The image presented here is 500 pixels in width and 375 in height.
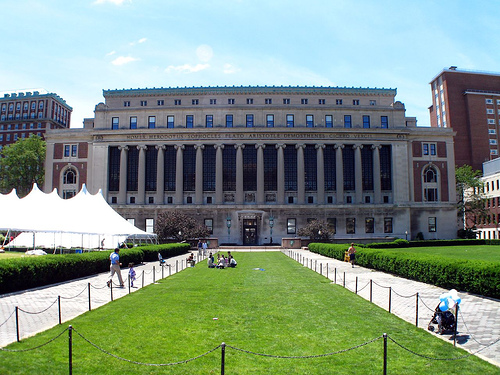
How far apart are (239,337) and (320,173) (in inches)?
2543

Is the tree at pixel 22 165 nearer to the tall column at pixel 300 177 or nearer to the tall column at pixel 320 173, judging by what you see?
the tall column at pixel 300 177

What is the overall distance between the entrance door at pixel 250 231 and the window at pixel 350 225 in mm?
16093

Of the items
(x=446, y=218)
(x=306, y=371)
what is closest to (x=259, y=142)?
(x=446, y=218)

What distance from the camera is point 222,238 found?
7344 cm

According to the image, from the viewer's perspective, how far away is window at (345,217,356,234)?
74.0 meters

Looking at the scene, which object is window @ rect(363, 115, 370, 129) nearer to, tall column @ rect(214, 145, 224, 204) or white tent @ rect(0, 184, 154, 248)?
tall column @ rect(214, 145, 224, 204)

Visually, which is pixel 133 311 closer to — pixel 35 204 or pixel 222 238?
pixel 35 204

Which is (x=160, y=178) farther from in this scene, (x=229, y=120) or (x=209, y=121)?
(x=229, y=120)

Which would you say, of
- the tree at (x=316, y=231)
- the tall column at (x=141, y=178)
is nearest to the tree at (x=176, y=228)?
the tall column at (x=141, y=178)

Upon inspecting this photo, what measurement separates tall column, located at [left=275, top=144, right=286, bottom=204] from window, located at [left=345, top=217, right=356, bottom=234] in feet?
38.8

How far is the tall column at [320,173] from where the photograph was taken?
7419 centimetres

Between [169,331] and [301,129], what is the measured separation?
65.0 m

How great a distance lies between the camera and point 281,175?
74438mm

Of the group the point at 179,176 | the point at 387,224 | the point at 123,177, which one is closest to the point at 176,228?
the point at 179,176
